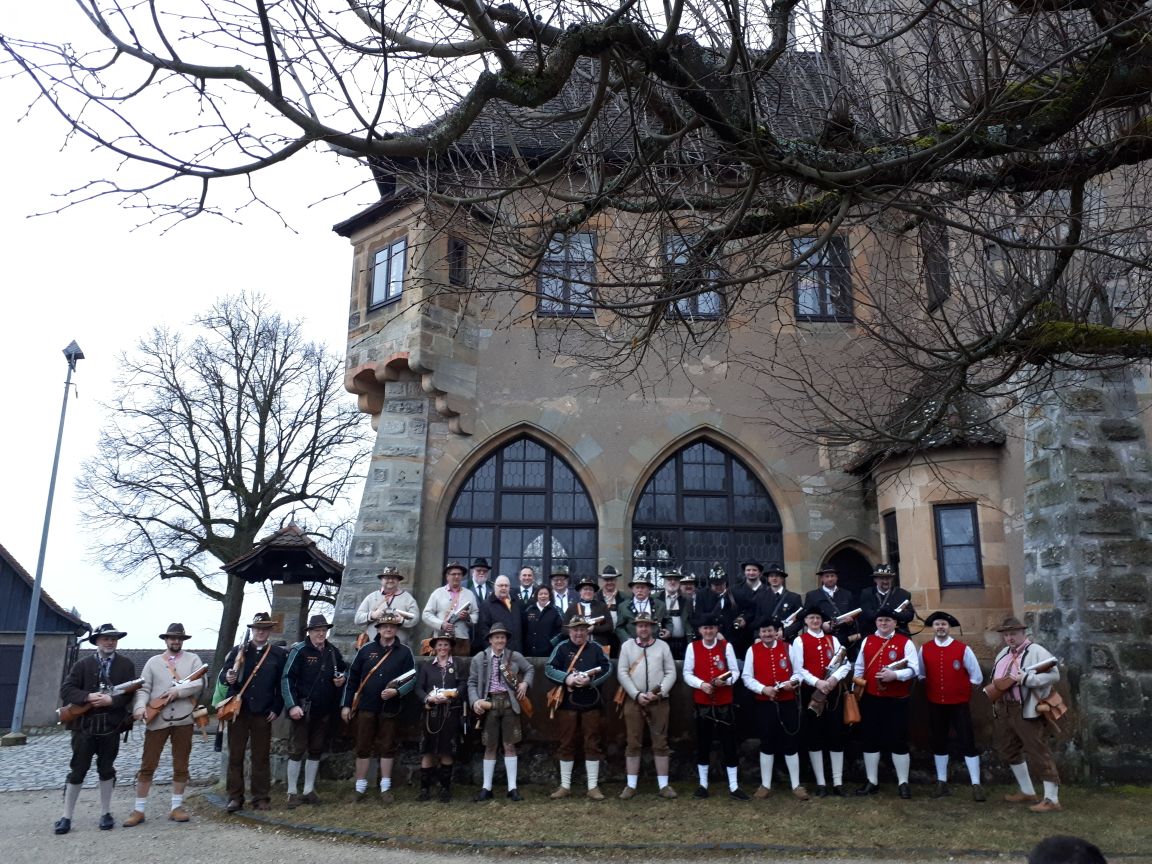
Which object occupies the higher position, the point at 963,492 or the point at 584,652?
the point at 963,492

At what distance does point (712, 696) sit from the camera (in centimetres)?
962

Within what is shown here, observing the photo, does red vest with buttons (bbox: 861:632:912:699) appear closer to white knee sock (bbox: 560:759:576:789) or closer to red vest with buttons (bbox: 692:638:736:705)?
red vest with buttons (bbox: 692:638:736:705)

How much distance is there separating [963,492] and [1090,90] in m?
7.55

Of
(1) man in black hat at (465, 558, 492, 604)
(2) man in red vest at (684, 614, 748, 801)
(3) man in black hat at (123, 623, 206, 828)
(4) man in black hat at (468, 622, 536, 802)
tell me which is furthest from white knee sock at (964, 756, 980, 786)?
(3) man in black hat at (123, 623, 206, 828)

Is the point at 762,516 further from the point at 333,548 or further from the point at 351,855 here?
the point at 333,548

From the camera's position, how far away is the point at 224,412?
26.5 meters

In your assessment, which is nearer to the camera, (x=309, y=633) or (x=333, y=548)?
(x=309, y=633)

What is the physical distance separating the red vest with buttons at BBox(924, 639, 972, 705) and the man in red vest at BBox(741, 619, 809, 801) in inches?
51.9

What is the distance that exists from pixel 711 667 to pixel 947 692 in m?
2.24

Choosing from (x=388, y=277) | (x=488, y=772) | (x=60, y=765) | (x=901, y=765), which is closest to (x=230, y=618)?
(x=60, y=765)

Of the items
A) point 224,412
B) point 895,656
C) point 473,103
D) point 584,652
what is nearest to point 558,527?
point 584,652

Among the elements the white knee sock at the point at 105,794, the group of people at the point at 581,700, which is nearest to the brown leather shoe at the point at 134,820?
the group of people at the point at 581,700

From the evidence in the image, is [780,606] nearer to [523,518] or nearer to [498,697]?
[498,697]

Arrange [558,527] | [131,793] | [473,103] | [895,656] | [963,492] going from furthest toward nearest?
[558,527], [963,492], [131,793], [895,656], [473,103]
